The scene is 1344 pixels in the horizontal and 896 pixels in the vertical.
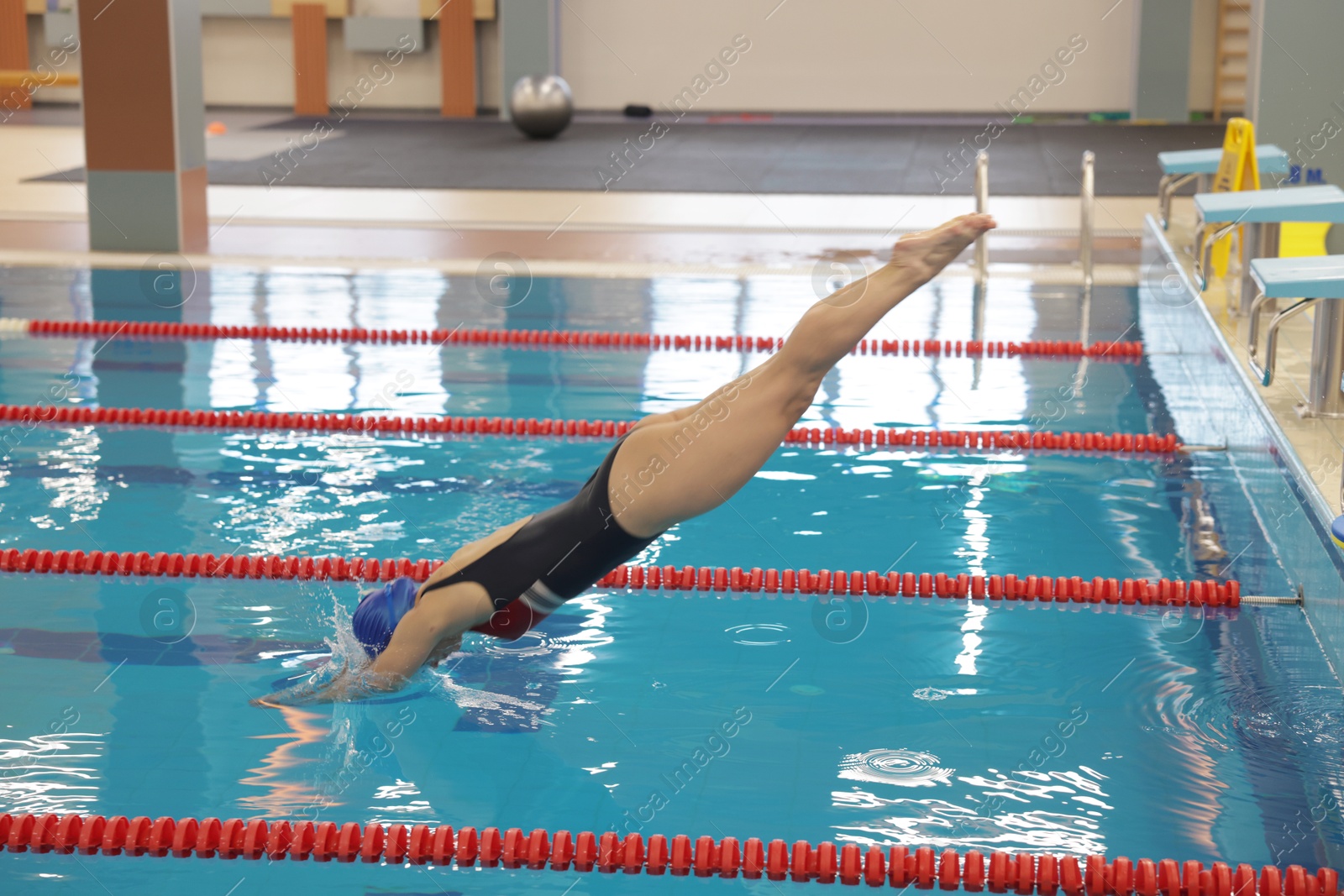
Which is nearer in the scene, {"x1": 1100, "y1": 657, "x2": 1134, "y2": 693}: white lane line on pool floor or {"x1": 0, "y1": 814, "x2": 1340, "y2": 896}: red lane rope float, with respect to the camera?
{"x1": 0, "y1": 814, "x2": 1340, "y2": 896}: red lane rope float

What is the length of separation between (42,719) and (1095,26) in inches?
682

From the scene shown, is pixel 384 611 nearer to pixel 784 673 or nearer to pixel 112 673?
pixel 112 673

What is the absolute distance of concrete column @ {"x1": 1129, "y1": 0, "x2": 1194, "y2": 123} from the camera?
56.3ft

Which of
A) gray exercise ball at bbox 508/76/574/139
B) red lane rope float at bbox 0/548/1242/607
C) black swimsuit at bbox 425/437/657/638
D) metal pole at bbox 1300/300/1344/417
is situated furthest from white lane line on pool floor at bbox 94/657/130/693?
gray exercise ball at bbox 508/76/574/139

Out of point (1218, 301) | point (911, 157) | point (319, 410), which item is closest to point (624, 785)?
point (319, 410)

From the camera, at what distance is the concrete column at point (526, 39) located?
1789 cm

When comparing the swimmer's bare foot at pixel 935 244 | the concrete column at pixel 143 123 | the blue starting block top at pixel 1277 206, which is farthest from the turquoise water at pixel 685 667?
the concrete column at pixel 143 123

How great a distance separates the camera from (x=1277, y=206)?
496cm

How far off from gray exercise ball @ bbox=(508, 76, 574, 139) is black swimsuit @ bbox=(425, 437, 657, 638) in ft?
43.6

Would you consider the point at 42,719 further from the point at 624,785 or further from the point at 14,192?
the point at 14,192

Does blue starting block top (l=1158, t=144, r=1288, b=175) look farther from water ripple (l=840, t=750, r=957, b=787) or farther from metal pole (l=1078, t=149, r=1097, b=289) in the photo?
water ripple (l=840, t=750, r=957, b=787)

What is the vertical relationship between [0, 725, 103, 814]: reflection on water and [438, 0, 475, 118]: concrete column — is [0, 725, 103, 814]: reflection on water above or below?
below

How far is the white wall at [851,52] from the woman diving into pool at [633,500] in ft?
54.6

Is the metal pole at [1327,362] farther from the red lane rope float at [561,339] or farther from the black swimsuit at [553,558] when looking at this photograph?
the red lane rope float at [561,339]
